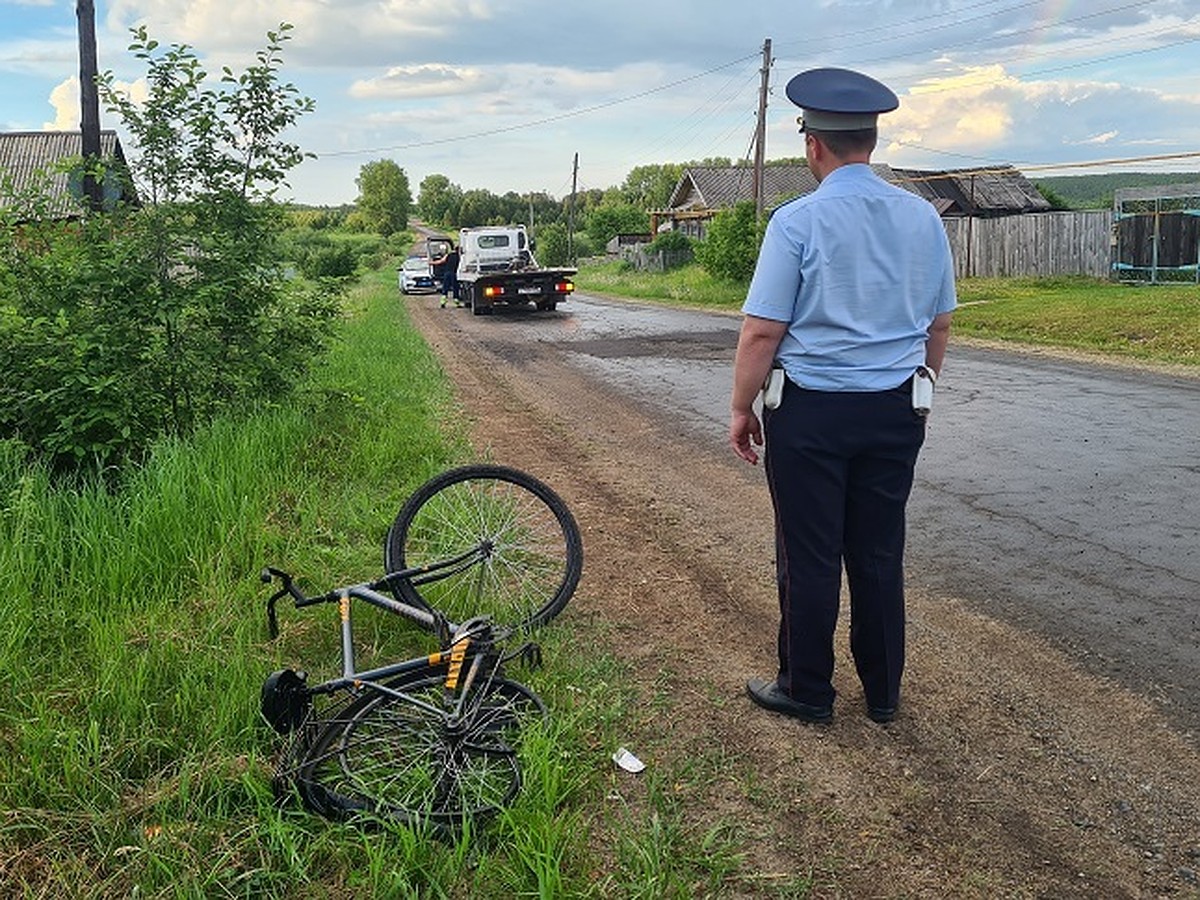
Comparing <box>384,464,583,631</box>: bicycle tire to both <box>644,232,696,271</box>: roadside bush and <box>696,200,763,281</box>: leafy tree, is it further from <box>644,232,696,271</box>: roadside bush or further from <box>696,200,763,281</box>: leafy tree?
<box>644,232,696,271</box>: roadside bush

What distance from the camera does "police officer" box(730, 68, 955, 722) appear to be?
11.0ft

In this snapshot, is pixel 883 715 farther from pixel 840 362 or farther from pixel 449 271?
pixel 449 271

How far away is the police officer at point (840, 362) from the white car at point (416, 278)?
37.6 metres

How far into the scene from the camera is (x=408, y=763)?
10.3 feet

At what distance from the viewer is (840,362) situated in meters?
3.42

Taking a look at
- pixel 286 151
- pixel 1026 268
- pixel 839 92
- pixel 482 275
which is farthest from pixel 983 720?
pixel 1026 268

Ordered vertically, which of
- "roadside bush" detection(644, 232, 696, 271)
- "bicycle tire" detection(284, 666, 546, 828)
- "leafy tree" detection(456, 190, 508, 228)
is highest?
"leafy tree" detection(456, 190, 508, 228)

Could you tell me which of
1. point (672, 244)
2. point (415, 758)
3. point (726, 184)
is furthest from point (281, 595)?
point (726, 184)

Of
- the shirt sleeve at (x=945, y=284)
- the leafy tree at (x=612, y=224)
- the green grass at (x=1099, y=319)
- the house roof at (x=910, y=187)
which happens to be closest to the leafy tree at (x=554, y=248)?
the leafy tree at (x=612, y=224)

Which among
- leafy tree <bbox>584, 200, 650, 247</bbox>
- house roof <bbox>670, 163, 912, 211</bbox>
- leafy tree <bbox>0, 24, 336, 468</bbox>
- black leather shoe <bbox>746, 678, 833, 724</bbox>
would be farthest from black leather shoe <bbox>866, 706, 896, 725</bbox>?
leafy tree <bbox>584, 200, 650, 247</bbox>

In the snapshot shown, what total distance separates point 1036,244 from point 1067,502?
22.0m

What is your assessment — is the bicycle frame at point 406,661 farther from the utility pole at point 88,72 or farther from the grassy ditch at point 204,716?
the utility pole at point 88,72

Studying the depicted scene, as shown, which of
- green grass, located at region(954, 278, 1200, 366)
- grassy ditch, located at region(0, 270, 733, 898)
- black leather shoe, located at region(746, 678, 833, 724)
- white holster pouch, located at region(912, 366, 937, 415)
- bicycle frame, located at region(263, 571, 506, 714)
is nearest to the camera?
grassy ditch, located at region(0, 270, 733, 898)

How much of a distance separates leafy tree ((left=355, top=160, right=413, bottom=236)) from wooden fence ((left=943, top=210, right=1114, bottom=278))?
284 feet
